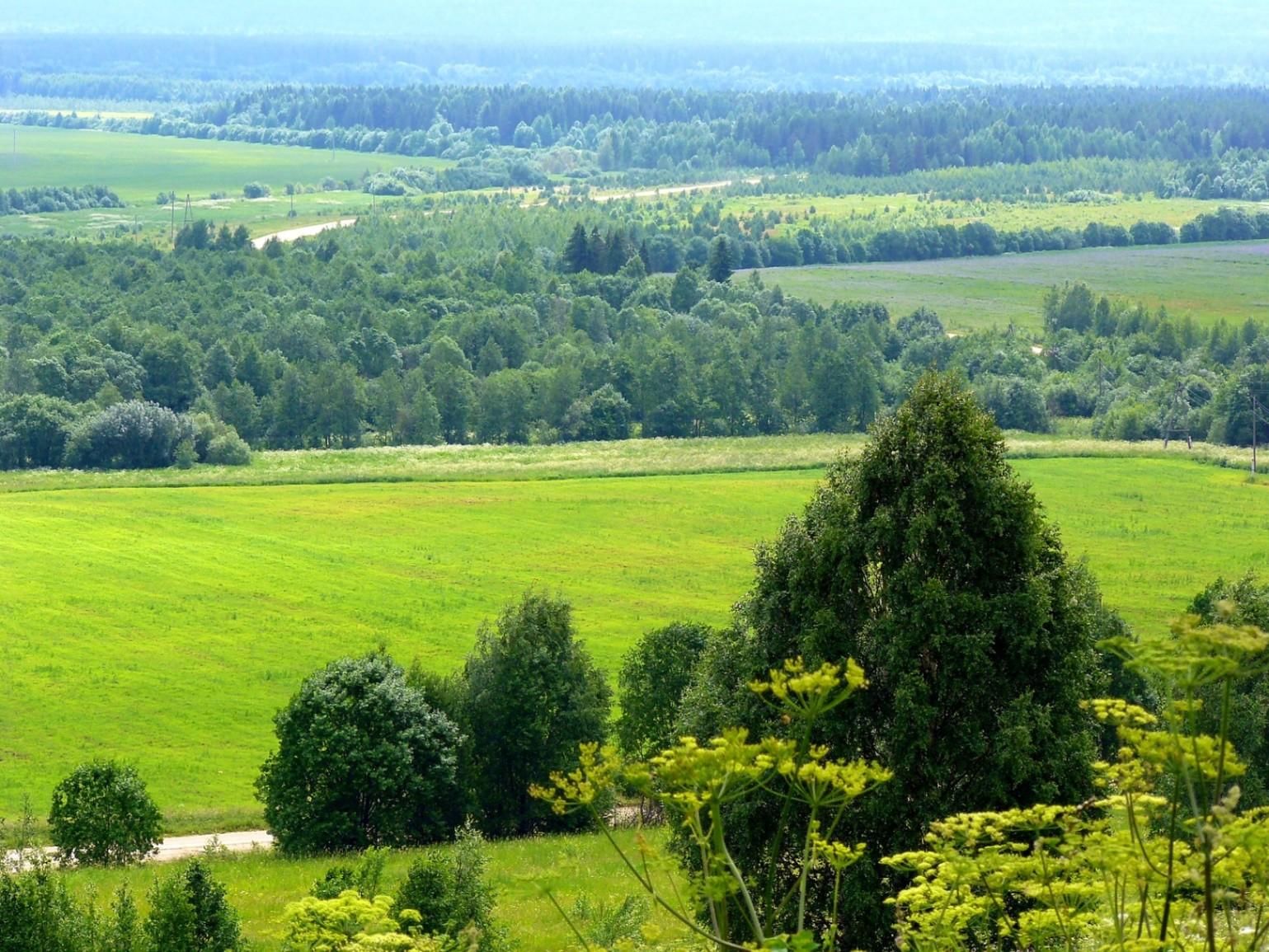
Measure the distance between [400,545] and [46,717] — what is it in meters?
27.8

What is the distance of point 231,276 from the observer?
527ft

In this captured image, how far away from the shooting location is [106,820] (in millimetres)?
44219

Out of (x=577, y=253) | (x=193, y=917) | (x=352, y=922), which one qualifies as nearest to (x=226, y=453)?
(x=577, y=253)

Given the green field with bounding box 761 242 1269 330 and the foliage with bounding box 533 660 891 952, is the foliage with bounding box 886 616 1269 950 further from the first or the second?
the green field with bounding box 761 242 1269 330

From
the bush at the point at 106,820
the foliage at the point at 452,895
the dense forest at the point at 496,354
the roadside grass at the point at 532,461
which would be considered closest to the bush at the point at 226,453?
the dense forest at the point at 496,354

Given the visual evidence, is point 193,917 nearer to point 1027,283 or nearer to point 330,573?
point 330,573

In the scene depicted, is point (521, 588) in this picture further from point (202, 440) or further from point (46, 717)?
point (202, 440)

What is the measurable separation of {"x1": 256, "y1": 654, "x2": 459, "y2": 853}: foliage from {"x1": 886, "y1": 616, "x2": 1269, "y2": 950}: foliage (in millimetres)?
29997

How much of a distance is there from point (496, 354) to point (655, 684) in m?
91.0

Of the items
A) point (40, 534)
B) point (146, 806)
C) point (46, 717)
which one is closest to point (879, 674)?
point (146, 806)

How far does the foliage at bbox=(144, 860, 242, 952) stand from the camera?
2814 centimetres

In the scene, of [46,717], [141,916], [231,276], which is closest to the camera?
[141,916]

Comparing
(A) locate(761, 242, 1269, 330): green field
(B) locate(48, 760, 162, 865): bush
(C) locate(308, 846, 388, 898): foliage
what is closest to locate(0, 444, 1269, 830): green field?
(B) locate(48, 760, 162, 865): bush

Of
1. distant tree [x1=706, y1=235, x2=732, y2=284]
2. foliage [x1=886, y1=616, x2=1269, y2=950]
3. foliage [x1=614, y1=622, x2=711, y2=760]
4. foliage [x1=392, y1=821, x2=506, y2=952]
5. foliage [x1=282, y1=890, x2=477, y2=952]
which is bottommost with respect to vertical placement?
foliage [x1=614, y1=622, x2=711, y2=760]
